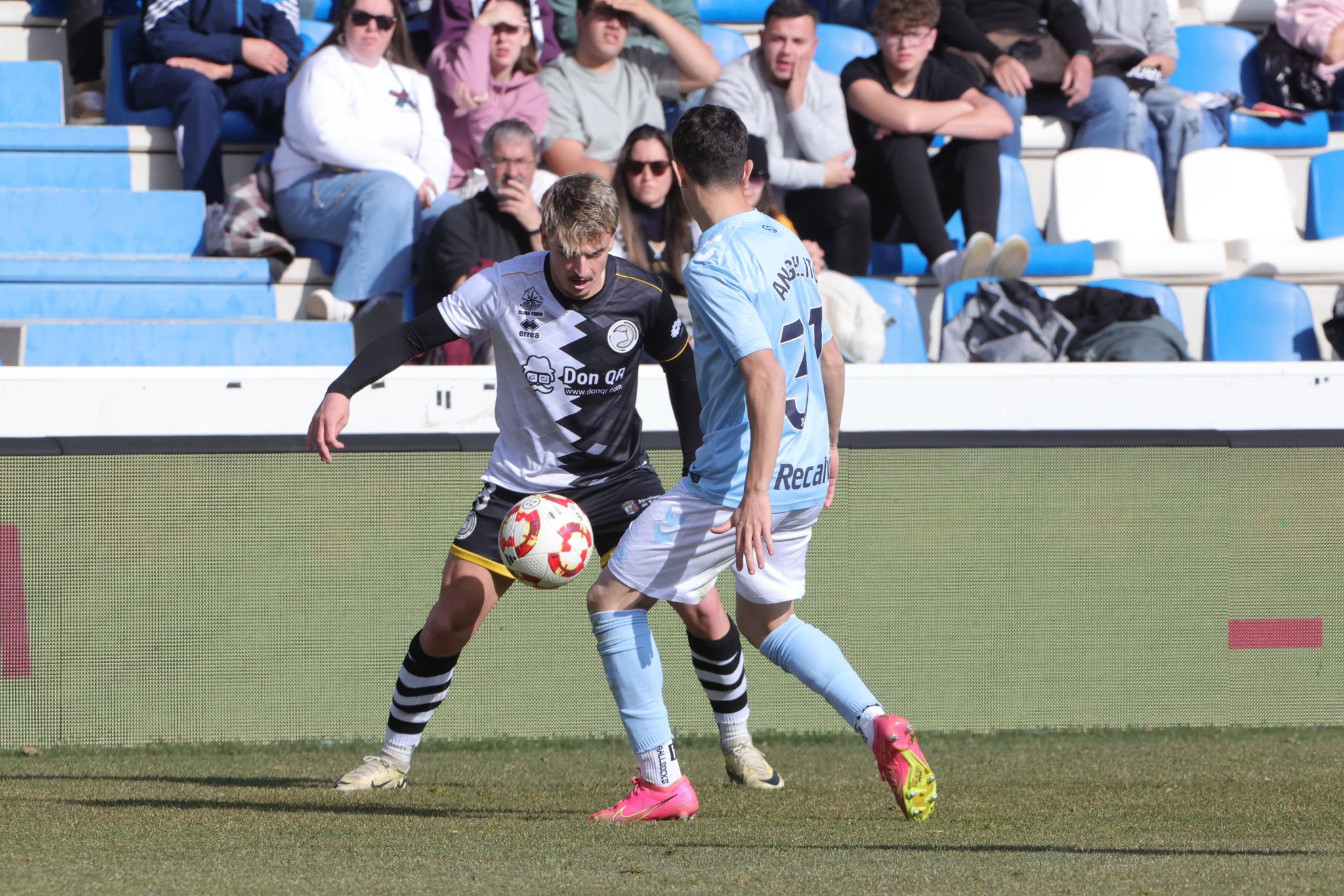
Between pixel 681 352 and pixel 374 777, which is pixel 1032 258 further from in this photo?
pixel 374 777

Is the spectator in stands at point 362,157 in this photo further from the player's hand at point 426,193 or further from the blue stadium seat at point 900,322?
the blue stadium seat at point 900,322

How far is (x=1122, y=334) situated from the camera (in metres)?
8.29

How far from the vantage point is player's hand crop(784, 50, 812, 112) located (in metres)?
9.36

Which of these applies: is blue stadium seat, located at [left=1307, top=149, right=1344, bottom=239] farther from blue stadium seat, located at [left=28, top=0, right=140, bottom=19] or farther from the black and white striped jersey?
blue stadium seat, located at [left=28, top=0, right=140, bottom=19]

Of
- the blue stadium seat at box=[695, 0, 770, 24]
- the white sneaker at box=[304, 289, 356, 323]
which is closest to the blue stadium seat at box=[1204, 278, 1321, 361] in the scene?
the blue stadium seat at box=[695, 0, 770, 24]

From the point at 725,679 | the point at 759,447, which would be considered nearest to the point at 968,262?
the point at 725,679

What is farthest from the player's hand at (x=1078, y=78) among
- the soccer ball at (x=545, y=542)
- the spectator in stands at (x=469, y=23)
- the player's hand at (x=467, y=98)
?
the soccer ball at (x=545, y=542)

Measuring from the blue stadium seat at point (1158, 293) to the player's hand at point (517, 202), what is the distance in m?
3.03

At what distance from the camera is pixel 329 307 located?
27.1ft

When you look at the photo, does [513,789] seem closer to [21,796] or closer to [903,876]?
[21,796]

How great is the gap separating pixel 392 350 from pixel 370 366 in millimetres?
92

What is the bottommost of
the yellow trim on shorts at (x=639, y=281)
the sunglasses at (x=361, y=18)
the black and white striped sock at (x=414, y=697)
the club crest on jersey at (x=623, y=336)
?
the black and white striped sock at (x=414, y=697)

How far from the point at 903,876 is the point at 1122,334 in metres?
4.94

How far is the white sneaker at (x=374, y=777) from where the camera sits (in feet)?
18.9
